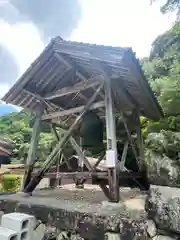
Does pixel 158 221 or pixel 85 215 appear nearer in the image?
pixel 158 221

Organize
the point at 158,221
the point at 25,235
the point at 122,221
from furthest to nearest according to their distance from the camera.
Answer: the point at 25,235
the point at 122,221
the point at 158,221

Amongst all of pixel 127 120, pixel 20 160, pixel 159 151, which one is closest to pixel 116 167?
pixel 127 120

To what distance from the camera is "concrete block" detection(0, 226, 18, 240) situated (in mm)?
2953

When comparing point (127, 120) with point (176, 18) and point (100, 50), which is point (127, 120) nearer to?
point (100, 50)

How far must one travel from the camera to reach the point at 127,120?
6.11 metres

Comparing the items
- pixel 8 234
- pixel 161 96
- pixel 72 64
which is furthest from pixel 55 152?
pixel 161 96

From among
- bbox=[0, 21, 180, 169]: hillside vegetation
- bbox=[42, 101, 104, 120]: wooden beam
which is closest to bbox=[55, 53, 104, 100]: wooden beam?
bbox=[42, 101, 104, 120]: wooden beam

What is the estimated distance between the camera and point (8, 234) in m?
2.99

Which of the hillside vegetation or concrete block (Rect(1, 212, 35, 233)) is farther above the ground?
the hillside vegetation

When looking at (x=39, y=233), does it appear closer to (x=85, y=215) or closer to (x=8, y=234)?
(x=8, y=234)

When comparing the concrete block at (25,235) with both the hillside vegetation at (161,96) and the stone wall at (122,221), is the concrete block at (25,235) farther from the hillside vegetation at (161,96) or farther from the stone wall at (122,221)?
the hillside vegetation at (161,96)

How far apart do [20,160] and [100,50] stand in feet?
60.4

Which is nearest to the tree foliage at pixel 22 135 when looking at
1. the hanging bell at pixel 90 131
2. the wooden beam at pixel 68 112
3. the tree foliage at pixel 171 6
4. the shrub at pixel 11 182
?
the shrub at pixel 11 182

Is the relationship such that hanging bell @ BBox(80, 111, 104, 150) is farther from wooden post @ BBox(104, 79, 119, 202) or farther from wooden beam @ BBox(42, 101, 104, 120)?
wooden post @ BBox(104, 79, 119, 202)
